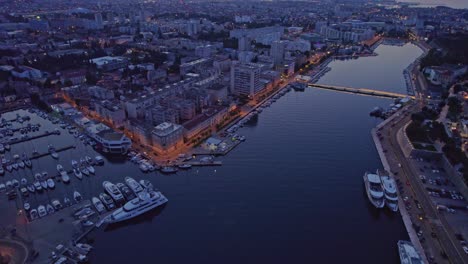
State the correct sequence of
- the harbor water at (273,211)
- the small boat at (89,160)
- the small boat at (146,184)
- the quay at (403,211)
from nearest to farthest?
the quay at (403,211) < the harbor water at (273,211) < the small boat at (146,184) < the small boat at (89,160)

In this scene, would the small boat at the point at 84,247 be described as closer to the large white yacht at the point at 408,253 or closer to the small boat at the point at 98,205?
the small boat at the point at 98,205

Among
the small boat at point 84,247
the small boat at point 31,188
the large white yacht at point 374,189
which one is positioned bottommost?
the small boat at point 84,247

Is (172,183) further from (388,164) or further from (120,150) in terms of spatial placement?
(388,164)

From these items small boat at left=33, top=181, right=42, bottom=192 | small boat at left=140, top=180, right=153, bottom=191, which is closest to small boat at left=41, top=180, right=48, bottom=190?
small boat at left=33, top=181, right=42, bottom=192

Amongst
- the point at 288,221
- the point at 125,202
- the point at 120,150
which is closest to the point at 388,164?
the point at 288,221

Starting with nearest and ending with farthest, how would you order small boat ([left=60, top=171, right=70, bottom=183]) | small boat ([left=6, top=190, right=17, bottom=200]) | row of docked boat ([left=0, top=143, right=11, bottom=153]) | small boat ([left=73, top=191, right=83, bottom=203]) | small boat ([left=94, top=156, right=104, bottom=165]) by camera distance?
small boat ([left=73, top=191, right=83, bottom=203]) < small boat ([left=6, top=190, right=17, bottom=200]) < small boat ([left=60, top=171, right=70, bottom=183]) < small boat ([left=94, top=156, right=104, bottom=165]) < row of docked boat ([left=0, top=143, right=11, bottom=153])

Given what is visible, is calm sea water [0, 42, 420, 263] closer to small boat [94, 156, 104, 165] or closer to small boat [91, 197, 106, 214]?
small boat [94, 156, 104, 165]

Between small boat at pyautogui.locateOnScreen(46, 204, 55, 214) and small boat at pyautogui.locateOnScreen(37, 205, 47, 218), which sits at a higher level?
small boat at pyautogui.locateOnScreen(37, 205, 47, 218)

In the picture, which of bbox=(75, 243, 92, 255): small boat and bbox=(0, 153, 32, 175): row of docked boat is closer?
bbox=(75, 243, 92, 255): small boat

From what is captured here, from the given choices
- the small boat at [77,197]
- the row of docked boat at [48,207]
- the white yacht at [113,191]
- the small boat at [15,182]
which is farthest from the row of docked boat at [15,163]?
the white yacht at [113,191]
